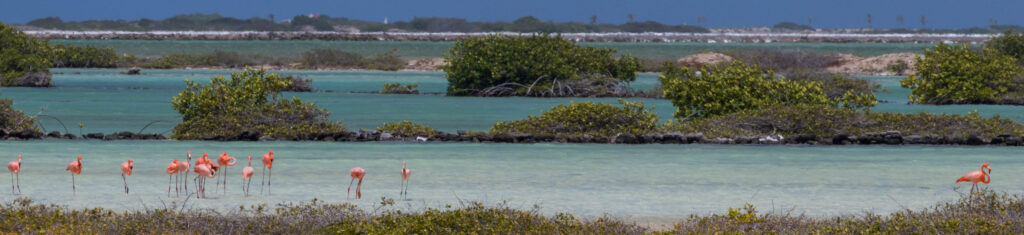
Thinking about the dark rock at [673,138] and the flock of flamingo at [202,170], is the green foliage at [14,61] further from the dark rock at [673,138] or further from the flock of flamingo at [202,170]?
the flock of flamingo at [202,170]

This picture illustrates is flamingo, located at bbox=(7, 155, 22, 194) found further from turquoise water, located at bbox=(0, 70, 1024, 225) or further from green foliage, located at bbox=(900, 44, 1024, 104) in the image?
green foliage, located at bbox=(900, 44, 1024, 104)

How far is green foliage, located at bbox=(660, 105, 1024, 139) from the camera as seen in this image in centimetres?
1938

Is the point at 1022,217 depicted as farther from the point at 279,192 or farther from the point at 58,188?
the point at 58,188

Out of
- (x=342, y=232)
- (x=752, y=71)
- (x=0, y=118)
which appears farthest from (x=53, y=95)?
(x=342, y=232)

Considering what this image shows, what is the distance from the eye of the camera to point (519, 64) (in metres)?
34.7

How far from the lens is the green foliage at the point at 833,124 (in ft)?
63.6

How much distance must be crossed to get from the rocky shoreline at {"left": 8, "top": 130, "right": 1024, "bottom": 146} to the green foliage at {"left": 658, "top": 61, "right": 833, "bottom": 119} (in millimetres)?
2538

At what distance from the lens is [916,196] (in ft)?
41.0

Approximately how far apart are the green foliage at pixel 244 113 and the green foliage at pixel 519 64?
44.2ft

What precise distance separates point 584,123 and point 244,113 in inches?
→ 216

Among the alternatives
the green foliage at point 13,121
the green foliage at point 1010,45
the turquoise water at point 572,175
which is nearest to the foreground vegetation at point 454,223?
the turquoise water at point 572,175

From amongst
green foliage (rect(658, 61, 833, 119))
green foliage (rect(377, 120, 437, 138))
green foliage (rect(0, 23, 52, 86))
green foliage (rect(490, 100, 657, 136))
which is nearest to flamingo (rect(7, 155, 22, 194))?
green foliage (rect(377, 120, 437, 138))

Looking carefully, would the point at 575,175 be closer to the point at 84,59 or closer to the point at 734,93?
the point at 734,93

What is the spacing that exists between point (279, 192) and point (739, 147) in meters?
8.21
